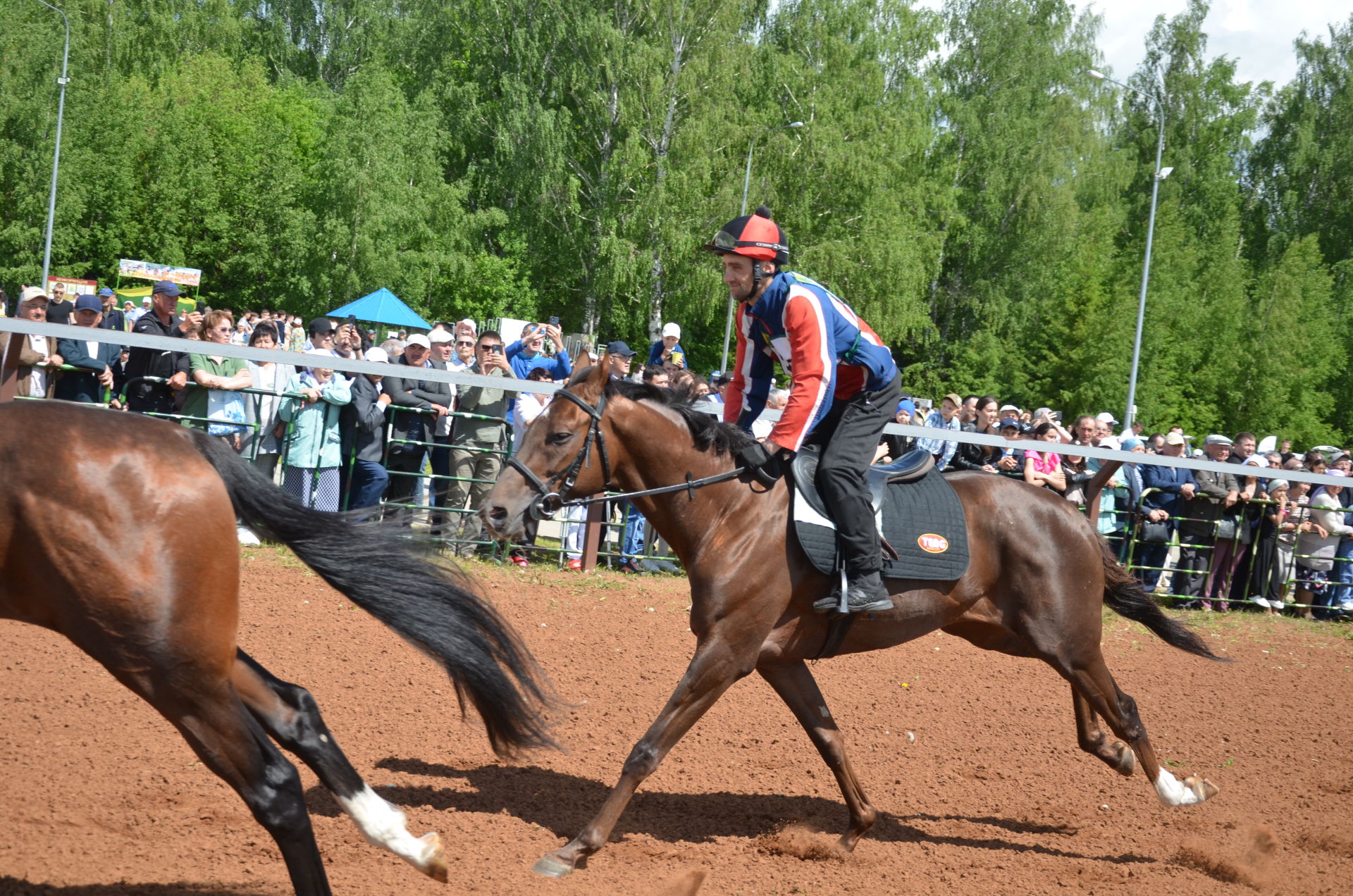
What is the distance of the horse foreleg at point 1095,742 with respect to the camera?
5684 millimetres

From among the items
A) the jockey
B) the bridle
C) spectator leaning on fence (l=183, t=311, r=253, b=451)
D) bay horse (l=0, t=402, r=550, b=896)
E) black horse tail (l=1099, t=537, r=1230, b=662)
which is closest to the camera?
bay horse (l=0, t=402, r=550, b=896)

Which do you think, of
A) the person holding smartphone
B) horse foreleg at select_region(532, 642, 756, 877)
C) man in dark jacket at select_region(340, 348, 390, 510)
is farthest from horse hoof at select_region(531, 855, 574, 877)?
the person holding smartphone

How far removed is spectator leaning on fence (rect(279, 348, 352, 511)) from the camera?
Answer: 9516 millimetres

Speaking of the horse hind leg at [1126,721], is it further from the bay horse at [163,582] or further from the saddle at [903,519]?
the bay horse at [163,582]

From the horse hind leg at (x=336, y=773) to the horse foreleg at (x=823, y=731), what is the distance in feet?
6.27

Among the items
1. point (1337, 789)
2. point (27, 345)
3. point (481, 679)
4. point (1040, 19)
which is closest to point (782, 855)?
point (481, 679)

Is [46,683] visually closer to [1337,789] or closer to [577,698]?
[577,698]

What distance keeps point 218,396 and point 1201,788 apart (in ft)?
24.7

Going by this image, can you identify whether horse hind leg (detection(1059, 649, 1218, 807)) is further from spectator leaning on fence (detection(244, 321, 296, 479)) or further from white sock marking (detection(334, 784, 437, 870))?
spectator leaning on fence (detection(244, 321, 296, 479))

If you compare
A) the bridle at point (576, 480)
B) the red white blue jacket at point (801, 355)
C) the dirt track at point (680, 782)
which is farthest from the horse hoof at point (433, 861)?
the red white blue jacket at point (801, 355)

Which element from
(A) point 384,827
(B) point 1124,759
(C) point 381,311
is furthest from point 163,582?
(C) point 381,311

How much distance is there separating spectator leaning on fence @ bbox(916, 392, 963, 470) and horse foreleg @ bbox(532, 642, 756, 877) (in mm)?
4792

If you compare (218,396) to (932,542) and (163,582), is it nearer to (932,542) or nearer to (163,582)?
(932,542)

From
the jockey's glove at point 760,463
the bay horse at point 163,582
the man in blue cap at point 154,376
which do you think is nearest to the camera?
the bay horse at point 163,582
